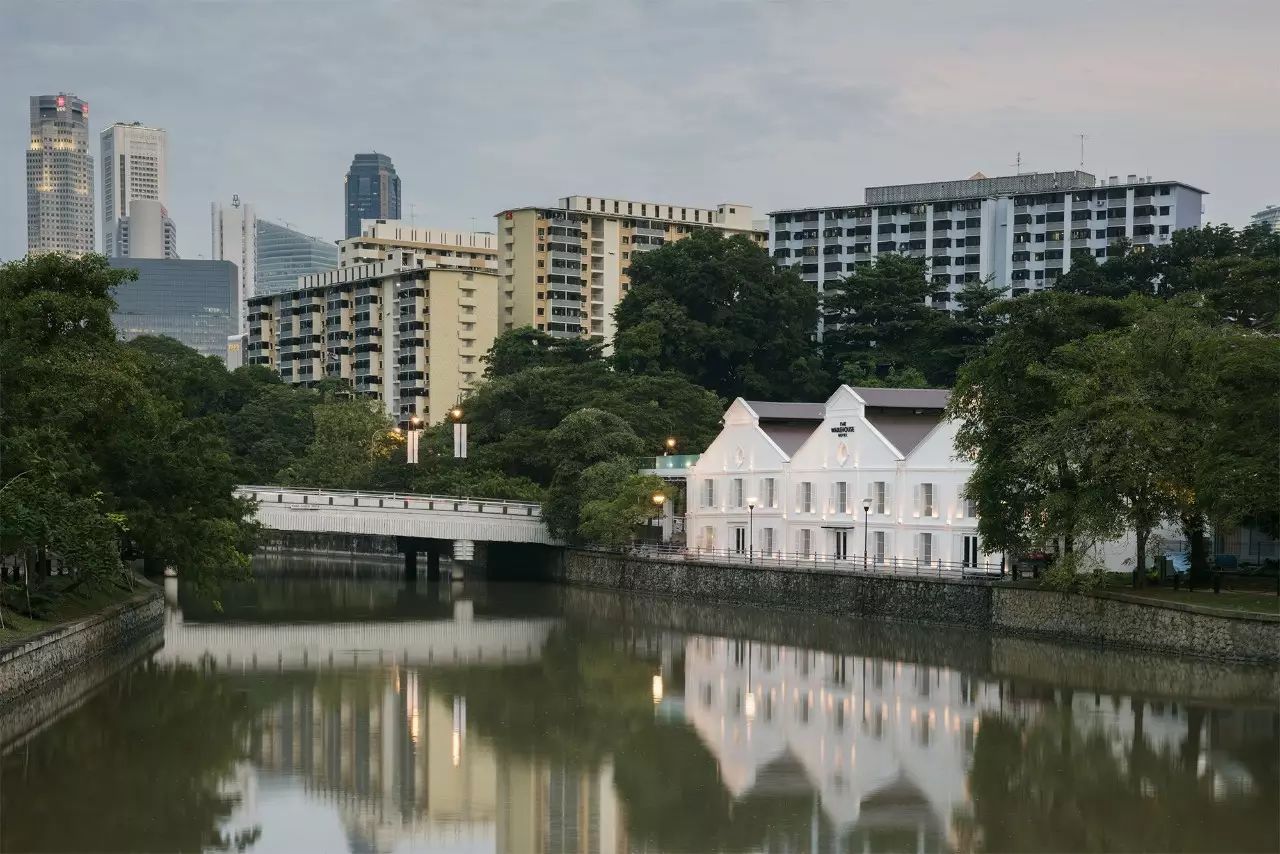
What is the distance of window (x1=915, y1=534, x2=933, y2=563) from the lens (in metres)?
57.6

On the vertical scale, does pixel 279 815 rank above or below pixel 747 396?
below

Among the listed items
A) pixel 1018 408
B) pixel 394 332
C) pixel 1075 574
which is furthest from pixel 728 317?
pixel 1075 574

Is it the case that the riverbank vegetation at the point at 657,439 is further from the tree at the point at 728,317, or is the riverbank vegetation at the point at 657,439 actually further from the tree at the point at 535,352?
the tree at the point at 535,352

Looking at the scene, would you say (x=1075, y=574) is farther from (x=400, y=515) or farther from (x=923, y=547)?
(x=400, y=515)

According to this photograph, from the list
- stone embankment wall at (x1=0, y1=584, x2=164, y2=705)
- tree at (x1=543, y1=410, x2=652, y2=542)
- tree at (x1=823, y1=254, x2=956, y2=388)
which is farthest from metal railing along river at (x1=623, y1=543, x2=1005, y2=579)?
tree at (x1=823, y1=254, x2=956, y2=388)

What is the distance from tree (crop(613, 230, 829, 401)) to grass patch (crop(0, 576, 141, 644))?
176 feet

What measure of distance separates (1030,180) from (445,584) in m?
70.3

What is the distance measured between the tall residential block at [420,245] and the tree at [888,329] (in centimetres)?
7053

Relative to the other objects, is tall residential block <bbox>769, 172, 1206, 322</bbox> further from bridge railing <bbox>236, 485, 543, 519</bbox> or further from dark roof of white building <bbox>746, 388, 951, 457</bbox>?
dark roof of white building <bbox>746, 388, 951, 457</bbox>

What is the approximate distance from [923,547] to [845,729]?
2367 centimetres

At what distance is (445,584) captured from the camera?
7981 centimetres

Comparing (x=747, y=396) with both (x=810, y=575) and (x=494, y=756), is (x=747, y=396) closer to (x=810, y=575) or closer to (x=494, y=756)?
(x=810, y=575)

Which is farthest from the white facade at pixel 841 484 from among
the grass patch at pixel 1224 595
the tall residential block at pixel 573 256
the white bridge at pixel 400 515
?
the tall residential block at pixel 573 256

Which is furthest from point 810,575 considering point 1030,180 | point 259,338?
point 259,338
